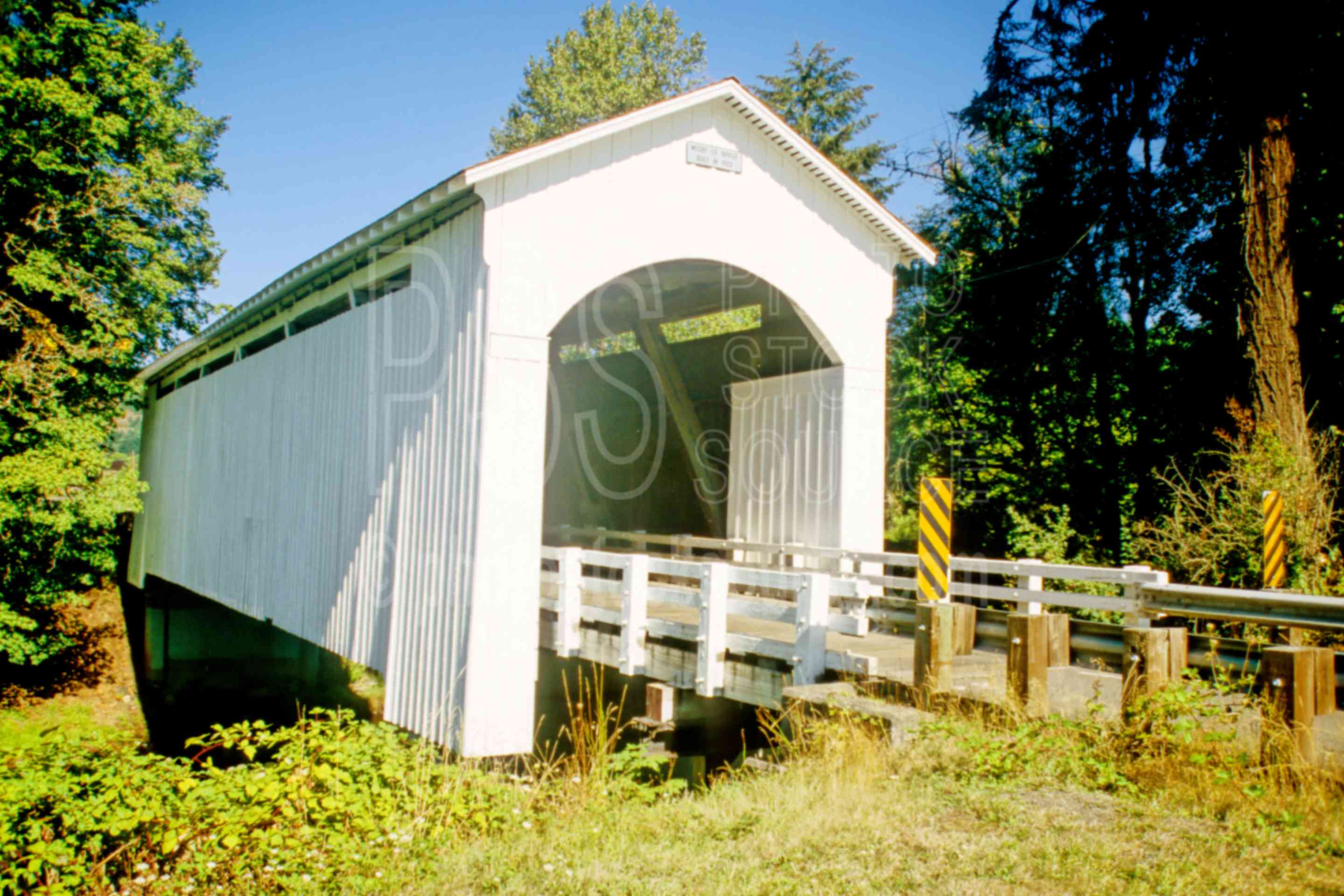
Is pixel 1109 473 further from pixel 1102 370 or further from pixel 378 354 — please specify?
pixel 378 354

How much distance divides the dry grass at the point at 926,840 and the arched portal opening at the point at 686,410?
16.8 ft

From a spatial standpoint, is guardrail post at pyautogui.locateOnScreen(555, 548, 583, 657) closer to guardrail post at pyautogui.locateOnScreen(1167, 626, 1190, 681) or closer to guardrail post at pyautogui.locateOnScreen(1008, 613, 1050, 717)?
guardrail post at pyautogui.locateOnScreen(1008, 613, 1050, 717)

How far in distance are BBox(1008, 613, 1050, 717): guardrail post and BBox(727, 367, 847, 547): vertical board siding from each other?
396cm

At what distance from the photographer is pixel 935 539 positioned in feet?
22.4

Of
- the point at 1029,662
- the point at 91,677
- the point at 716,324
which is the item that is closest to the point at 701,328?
the point at 716,324

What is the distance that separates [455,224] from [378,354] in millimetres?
1649

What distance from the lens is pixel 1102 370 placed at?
16203 millimetres

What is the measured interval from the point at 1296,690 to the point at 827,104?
27390 millimetres

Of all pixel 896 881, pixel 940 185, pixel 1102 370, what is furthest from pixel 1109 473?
pixel 896 881

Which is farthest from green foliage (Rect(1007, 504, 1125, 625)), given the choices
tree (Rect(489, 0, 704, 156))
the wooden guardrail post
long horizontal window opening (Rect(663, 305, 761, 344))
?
tree (Rect(489, 0, 704, 156))

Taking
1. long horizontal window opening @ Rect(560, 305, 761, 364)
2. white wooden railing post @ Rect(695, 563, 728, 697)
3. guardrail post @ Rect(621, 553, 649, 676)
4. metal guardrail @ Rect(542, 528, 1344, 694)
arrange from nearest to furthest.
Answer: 1. metal guardrail @ Rect(542, 528, 1344, 694)
2. white wooden railing post @ Rect(695, 563, 728, 697)
3. guardrail post @ Rect(621, 553, 649, 676)
4. long horizontal window opening @ Rect(560, 305, 761, 364)

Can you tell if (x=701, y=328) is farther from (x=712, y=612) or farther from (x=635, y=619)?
(x=712, y=612)

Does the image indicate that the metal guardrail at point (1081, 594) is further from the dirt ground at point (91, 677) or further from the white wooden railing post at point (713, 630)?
the dirt ground at point (91, 677)

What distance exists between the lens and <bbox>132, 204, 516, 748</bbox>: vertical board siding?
7938 mm
